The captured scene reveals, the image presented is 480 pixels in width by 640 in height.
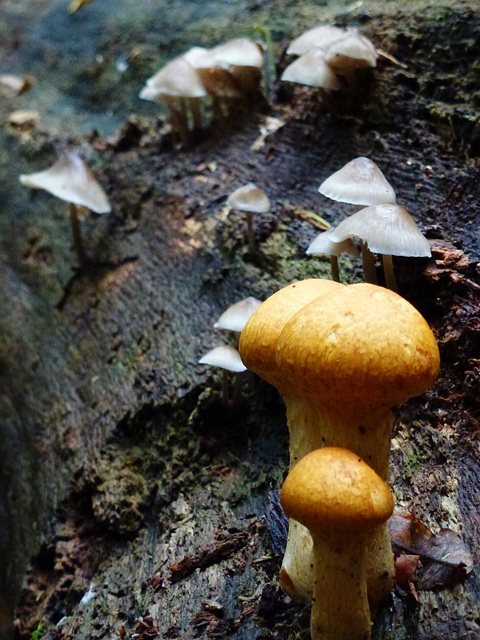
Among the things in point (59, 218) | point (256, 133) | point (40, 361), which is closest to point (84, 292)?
point (40, 361)

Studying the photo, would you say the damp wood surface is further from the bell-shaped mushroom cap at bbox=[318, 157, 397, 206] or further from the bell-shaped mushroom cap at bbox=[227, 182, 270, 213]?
the bell-shaped mushroom cap at bbox=[318, 157, 397, 206]

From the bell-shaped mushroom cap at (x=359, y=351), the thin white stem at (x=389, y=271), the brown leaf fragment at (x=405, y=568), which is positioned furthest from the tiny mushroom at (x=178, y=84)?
the brown leaf fragment at (x=405, y=568)

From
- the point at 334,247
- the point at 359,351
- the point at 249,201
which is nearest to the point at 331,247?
the point at 334,247

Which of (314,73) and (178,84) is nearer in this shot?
(314,73)

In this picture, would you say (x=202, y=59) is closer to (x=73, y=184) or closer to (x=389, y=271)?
(x=73, y=184)

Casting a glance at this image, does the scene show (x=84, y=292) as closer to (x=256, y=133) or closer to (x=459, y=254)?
(x=256, y=133)
